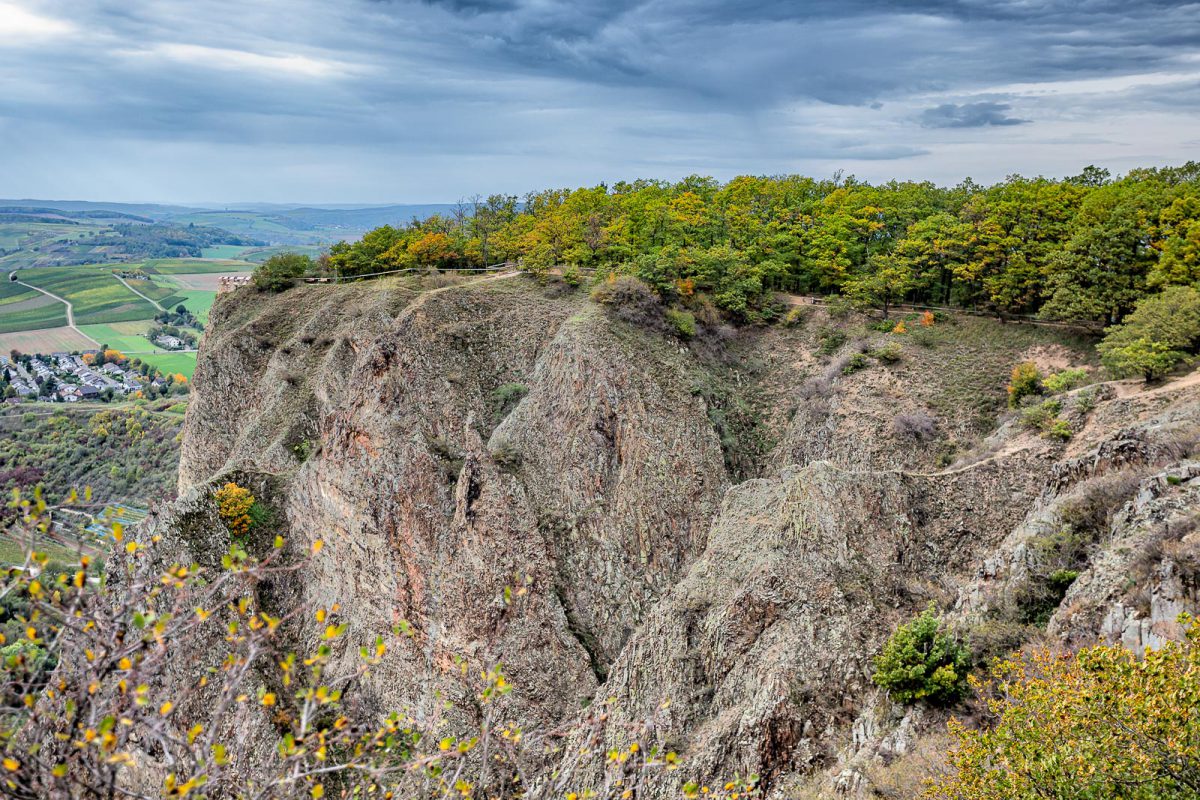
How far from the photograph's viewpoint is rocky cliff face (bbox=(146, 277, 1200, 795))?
20766 millimetres

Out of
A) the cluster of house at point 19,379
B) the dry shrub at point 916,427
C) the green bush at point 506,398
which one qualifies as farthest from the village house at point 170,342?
the dry shrub at point 916,427

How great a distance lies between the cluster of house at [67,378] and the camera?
12250 cm

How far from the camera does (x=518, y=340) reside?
158 ft

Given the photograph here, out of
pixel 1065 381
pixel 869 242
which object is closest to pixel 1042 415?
pixel 1065 381

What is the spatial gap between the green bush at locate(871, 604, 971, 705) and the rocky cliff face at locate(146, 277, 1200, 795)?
86cm

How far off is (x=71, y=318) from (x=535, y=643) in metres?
199

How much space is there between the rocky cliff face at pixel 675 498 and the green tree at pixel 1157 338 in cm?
153

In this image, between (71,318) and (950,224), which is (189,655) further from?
(71,318)

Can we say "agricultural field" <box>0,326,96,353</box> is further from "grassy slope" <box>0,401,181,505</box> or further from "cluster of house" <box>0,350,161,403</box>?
"grassy slope" <box>0,401,181,505</box>

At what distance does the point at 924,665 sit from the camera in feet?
61.1

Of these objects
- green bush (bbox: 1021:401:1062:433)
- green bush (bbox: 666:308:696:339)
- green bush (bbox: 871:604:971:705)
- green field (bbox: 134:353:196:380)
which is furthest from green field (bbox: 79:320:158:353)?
green bush (bbox: 871:604:971:705)

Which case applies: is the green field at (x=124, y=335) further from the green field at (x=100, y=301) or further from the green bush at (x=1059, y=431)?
the green bush at (x=1059, y=431)

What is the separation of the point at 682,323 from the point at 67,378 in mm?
141801

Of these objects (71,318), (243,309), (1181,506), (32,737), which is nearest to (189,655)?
(32,737)
